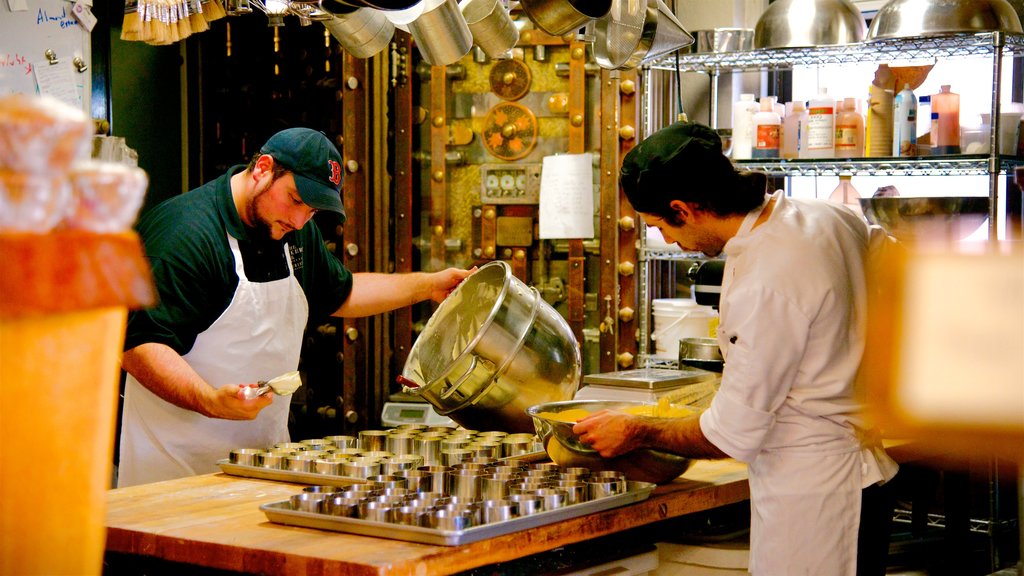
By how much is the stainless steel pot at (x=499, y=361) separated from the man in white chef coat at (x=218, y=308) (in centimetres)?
50

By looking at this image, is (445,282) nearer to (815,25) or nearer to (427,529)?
(427,529)

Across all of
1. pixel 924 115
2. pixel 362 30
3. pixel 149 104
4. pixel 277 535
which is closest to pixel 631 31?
pixel 362 30

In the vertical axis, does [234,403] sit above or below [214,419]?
above

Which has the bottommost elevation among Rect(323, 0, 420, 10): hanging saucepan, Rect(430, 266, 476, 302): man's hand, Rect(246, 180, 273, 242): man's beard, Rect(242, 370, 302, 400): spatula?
Rect(242, 370, 302, 400): spatula

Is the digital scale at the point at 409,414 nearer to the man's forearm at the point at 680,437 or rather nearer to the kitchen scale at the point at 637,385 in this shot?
the kitchen scale at the point at 637,385

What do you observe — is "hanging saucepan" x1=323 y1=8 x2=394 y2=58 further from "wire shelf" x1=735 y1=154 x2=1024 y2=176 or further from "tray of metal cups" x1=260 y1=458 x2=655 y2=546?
"wire shelf" x1=735 y1=154 x2=1024 y2=176

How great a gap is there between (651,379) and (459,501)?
4.99 ft

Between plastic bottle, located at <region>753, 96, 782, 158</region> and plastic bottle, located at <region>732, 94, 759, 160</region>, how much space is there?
0.06 meters

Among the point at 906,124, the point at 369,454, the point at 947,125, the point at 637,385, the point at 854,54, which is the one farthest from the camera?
the point at 854,54

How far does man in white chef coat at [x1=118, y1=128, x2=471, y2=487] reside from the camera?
320 centimetres

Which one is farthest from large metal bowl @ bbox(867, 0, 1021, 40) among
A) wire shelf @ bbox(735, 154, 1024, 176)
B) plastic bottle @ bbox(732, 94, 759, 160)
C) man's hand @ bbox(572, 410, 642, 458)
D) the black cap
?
man's hand @ bbox(572, 410, 642, 458)

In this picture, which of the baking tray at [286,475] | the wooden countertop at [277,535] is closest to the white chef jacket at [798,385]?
the wooden countertop at [277,535]

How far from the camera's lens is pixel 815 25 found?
15.1 feet

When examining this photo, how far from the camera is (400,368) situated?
19.2ft
